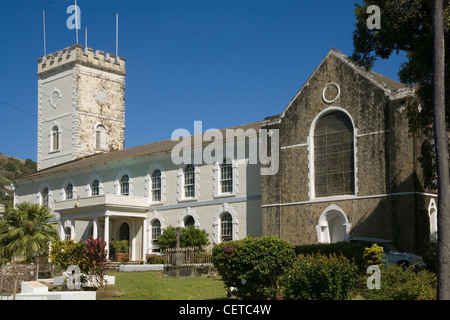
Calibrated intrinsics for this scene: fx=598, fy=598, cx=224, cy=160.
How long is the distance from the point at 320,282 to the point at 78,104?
4326cm

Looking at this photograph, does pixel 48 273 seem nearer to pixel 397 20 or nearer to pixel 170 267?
pixel 170 267

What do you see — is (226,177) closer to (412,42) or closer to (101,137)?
(412,42)

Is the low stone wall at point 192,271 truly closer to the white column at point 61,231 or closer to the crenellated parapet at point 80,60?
the white column at point 61,231

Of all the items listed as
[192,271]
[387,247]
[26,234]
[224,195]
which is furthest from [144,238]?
[387,247]

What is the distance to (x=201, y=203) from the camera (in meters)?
38.3

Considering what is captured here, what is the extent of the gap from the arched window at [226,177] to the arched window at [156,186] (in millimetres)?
6010

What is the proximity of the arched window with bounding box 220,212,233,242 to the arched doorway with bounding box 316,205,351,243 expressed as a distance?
8172 mm

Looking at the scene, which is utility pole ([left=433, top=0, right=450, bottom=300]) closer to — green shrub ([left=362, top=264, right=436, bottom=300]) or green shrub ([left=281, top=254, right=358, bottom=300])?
green shrub ([left=362, top=264, right=436, bottom=300])

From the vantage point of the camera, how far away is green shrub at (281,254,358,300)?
15.2 meters

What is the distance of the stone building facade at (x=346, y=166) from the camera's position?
26.2 meters

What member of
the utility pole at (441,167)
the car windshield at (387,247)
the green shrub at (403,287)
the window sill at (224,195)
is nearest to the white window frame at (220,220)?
the window sill at (224,195)

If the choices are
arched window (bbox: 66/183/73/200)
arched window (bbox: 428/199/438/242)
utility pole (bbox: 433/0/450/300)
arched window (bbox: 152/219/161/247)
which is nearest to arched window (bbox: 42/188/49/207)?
arched window (bbox: 66/183/73/200)

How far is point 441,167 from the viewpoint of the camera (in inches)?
562

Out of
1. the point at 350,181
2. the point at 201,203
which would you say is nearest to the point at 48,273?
the point at 201,203
